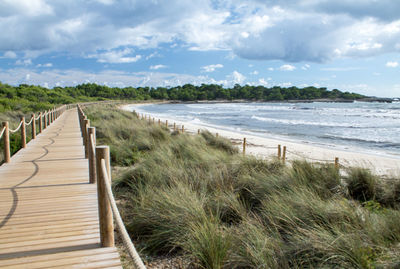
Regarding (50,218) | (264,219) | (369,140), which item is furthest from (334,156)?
Result: (50,218)

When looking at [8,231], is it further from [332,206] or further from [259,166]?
[259,166]

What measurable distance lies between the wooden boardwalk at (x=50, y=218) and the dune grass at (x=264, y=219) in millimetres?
770

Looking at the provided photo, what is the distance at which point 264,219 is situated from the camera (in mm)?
4504

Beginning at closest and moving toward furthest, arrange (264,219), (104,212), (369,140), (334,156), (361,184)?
(104,212), (264,219), (361,184), (334,156), (369,140)

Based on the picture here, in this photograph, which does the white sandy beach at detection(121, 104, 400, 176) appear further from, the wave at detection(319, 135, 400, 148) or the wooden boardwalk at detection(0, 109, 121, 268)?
the wooden boardwalk at detection(0, 109, 121, 268)

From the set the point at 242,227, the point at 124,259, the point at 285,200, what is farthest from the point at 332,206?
the point at 124,259

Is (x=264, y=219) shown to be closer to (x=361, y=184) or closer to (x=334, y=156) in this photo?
(x=361, y=184)

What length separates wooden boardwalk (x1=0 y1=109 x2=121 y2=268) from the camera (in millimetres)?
3105

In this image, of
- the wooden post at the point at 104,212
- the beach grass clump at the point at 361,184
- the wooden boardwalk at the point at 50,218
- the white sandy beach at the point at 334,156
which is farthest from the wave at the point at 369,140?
the wooden post at the point at 104,212

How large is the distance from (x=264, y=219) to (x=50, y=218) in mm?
3069

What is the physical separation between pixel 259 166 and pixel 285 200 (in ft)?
7.82

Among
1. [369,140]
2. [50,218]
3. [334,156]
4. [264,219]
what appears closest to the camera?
[50,218]

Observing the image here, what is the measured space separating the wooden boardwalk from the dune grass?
2.53 ft

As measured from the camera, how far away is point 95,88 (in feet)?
396
